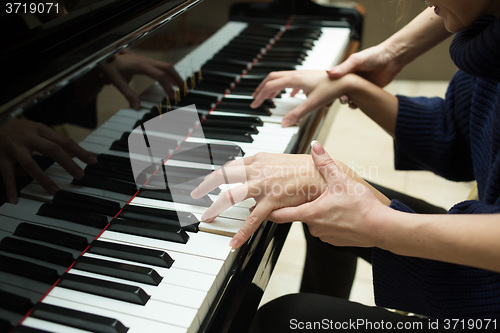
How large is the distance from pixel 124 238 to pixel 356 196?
0.43 m

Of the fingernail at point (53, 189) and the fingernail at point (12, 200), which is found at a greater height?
the fingernail at point (12, 200)

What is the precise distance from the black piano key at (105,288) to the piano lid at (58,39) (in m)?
0.29

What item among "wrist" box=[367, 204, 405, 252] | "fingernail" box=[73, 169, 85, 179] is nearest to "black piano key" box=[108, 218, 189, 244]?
"fingernail" box=[73, 169, 85, 179]

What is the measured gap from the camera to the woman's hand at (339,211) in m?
0.78

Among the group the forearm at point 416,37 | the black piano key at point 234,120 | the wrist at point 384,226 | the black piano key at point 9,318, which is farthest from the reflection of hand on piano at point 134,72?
the forearm at point 416,37

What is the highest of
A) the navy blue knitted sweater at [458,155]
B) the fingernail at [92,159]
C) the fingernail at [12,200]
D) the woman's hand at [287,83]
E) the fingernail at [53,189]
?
the fingernail at [12,200]

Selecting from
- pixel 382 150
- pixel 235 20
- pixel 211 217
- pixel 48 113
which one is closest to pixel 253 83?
pixel 235 20

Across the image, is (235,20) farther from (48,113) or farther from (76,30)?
(48,113)

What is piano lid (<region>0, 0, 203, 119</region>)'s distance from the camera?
652 mm

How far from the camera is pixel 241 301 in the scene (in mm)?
808

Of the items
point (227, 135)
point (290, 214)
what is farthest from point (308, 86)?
point (290, 214)

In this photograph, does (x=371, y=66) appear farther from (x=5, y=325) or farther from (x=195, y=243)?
(x=5, y=325)

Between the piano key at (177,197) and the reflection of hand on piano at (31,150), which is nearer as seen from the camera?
the reflection of hand on piano at (31,150)

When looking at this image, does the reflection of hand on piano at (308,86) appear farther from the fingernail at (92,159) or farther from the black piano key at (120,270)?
the black piano key at (120,270)
